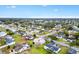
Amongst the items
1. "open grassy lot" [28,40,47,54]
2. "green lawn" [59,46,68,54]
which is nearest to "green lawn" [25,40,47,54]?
"open grassy lot" [28,40,47,54]

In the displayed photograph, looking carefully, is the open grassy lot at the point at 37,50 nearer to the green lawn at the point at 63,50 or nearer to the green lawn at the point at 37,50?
the green lawn at the point at 37,50

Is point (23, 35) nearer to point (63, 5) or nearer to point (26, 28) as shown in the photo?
point (26, 28)

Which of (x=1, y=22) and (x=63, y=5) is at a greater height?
(x=63, y=5)

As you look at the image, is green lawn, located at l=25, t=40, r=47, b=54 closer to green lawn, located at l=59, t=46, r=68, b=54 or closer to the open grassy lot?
the open grassy lot

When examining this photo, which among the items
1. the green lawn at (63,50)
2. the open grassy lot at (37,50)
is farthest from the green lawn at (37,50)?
the green lawn at (63,50)

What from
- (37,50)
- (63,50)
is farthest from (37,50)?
(63,50)
